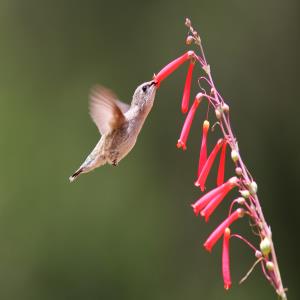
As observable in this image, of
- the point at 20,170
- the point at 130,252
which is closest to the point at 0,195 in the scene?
the point at 20,170

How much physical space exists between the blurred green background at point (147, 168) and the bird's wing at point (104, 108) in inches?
175

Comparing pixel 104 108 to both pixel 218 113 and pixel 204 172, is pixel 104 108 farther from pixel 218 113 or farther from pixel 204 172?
pixel 218 113

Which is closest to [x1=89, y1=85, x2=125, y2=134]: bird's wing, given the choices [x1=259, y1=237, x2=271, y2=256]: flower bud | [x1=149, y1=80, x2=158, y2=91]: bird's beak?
[x1=149, y1=80, x2=158, y2=91]: bird's beak

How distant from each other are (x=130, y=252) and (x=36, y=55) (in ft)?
11.7

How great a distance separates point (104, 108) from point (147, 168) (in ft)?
17.8

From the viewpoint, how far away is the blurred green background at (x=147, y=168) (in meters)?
9.53

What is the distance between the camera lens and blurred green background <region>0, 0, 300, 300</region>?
9.53 meters

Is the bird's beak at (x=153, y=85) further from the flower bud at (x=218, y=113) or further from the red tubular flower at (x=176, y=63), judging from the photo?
the flower bud at (x=218, y=113)

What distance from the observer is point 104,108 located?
463cm

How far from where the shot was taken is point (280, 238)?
30.9ft

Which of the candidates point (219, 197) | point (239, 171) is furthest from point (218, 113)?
point (219, 197)

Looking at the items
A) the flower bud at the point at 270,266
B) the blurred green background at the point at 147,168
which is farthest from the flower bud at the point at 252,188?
the blurred green background at the point at 147,168

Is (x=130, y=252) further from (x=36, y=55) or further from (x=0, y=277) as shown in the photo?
(x=36, y=55)

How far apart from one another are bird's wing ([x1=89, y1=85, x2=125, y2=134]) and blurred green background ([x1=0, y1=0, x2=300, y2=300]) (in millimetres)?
4451
